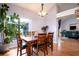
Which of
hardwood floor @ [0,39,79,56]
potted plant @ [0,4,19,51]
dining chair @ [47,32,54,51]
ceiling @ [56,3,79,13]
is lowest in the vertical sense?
hardwood floor @ [0,39,79,56]

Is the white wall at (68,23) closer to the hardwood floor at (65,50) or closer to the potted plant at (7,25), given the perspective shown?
the hardwood floor at (65,50)

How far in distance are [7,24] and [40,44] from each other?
0.73 meters

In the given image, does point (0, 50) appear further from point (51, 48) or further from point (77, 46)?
point (77, 46)

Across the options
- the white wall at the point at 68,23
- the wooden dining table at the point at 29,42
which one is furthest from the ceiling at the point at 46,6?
the wooden dining table at the point at 29,42

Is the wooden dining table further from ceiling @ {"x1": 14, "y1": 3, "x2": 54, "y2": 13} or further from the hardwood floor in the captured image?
ceiling @ {"x1": 14, "y1": 3, "x2": 54, "y2": 13}

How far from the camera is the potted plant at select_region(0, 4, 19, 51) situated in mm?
2328

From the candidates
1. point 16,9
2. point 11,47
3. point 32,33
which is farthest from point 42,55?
point 16,9

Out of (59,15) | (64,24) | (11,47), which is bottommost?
(11,47)

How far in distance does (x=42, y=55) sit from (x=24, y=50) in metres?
0.35

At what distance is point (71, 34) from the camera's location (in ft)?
8.13

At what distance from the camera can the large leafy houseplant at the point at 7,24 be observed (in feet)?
7.64

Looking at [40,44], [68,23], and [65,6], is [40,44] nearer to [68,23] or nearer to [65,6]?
[68,23]

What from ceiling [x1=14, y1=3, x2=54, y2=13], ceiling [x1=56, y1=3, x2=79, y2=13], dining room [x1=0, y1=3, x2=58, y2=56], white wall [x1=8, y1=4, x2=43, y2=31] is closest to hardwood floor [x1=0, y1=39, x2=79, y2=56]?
dining room [x1=0, y1=3, x2=58, y2=56]

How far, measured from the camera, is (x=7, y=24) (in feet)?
7.69
